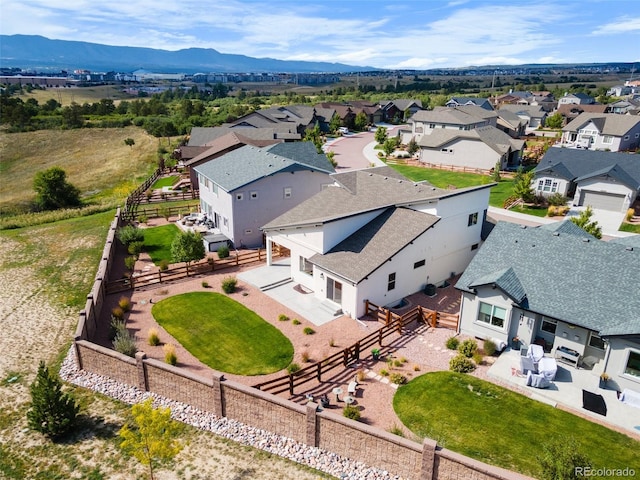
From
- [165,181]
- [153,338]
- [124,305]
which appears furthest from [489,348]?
[165,181]

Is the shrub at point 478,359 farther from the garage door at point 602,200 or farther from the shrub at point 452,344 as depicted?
the garage door at point 602,200

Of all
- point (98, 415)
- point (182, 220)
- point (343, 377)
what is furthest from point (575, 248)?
point (182, 220)

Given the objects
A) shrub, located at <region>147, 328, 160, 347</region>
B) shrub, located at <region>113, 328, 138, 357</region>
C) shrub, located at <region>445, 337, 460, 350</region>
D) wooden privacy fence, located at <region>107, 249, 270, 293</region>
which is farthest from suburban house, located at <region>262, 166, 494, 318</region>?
shrub, located at <region>113, 328, 138, 357</region>

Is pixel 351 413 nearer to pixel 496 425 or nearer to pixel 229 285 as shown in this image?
pixel 496 425

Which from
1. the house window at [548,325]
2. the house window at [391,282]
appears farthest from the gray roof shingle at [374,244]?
the house window at [548,325]

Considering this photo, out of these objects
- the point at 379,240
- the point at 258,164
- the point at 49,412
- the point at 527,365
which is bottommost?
the point at 527,365

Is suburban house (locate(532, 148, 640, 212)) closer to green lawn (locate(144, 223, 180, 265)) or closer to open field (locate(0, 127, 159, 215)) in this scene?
green lawn (locate(144, 223, 180, 265))
